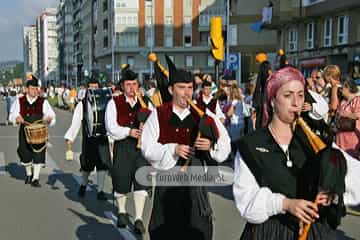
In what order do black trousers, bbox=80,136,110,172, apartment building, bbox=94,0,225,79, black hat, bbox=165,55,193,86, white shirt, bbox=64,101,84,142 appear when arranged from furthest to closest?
apartment building, bbox=94,0,225,79, white shirt, bbox=64,101,84,142, black trousers, bbox=80,136,110,172, black hat, bbox=165,55,193,86

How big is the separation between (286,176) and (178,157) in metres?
1.84

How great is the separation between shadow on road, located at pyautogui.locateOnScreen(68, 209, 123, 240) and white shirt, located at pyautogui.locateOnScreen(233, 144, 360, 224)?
3.85 m

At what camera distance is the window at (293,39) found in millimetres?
39531

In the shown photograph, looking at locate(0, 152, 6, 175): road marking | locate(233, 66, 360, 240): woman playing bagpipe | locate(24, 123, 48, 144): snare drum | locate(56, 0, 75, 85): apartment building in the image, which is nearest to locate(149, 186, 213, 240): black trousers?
locate(233, 66, 360, 240): woman playing bagpipe

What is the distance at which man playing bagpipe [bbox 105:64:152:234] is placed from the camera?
6.81 meters

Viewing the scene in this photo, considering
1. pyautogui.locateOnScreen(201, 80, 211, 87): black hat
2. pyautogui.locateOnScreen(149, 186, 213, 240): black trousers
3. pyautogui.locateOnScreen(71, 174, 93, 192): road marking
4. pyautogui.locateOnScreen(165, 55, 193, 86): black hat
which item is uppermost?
pyautogui.locateOnScreen(165, 55, 193, 86): black hat

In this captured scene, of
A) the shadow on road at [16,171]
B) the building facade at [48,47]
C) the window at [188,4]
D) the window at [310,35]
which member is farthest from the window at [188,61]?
the building facade at [48,47]

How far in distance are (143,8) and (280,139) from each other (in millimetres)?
76888

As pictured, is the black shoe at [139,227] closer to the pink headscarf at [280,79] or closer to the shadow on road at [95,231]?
the shadow on road at [95,231]

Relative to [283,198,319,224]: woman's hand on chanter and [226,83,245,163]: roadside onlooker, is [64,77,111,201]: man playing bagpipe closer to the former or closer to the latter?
[226,83,245,163]: roadside onlooker

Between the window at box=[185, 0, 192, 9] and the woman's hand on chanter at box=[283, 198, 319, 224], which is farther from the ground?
the window at box=[185, 0, 192, 9]

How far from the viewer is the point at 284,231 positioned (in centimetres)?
307

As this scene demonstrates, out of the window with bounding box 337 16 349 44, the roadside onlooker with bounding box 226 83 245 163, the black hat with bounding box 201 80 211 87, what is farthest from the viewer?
the window with bounding box 337 16 349 44

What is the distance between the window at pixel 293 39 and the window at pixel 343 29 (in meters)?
6.62
